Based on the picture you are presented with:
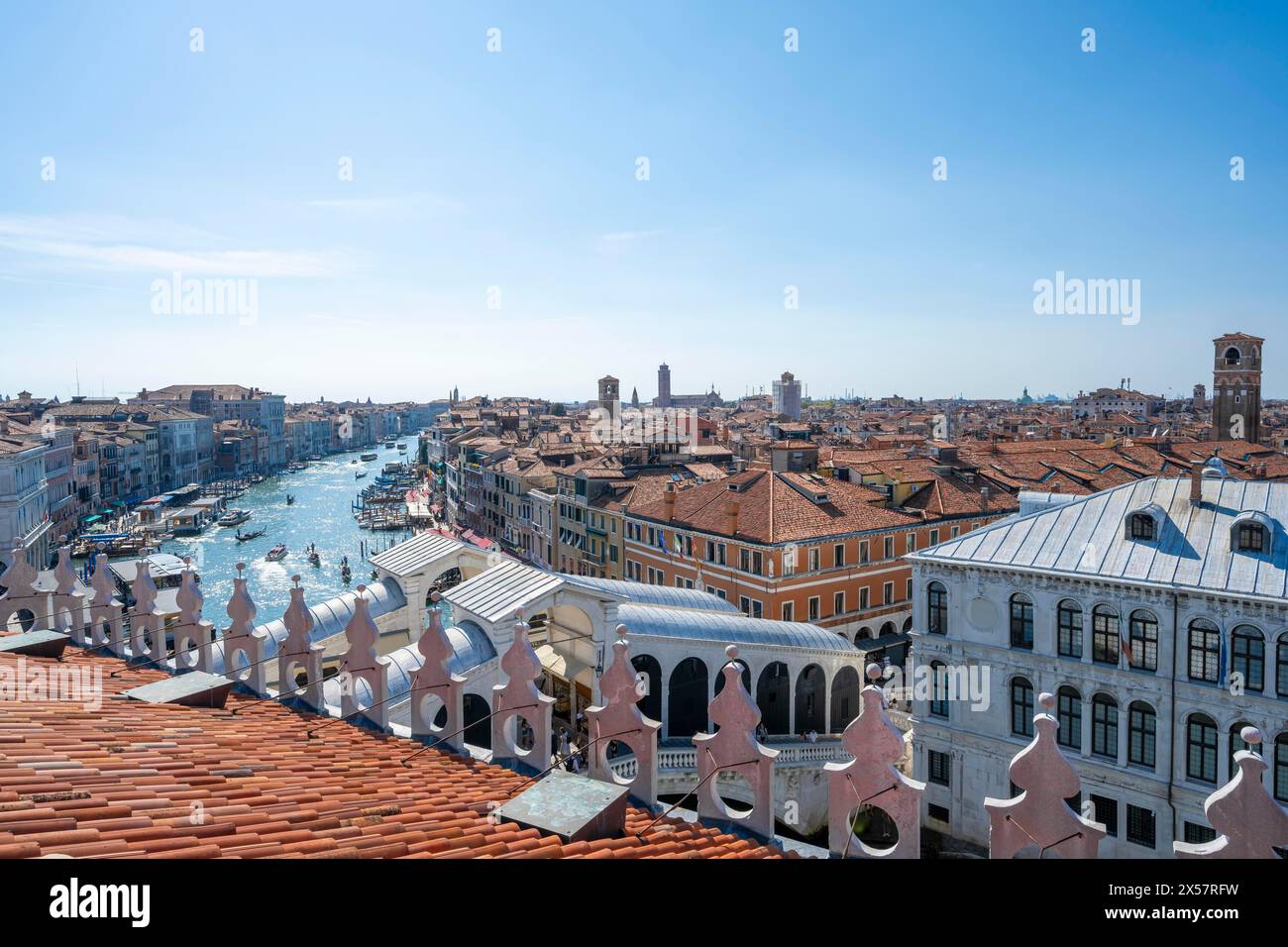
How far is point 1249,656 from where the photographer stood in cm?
1647

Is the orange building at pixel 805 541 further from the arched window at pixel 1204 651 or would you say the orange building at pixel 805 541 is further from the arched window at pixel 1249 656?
the arched window at pixel 1249 656

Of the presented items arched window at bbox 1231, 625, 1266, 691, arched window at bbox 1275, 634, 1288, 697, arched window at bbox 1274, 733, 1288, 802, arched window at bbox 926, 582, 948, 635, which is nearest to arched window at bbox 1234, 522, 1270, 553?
arched window at bbox 1231, 625, 1266, 691

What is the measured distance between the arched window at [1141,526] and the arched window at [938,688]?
5.17 metres

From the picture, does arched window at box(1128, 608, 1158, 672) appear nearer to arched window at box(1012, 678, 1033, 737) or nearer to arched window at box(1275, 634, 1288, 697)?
arched window at box(1275, 634, 1288, 697)

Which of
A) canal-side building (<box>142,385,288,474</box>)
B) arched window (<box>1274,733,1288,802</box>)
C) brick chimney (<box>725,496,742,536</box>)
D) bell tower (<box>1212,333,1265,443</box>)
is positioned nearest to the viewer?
arched window (<box>1274,733,1288,802</box>)

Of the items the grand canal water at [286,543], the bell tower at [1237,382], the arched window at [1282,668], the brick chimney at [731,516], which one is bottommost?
the grand canal water at [286,543]

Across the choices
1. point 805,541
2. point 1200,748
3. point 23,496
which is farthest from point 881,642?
point 23,496

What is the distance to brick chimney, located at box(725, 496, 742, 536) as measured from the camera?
3098 centimetres

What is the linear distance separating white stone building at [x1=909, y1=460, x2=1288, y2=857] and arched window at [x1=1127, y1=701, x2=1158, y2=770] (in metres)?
0.03

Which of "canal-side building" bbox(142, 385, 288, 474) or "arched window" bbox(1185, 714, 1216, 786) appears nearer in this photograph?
"arched window" bbox(1185, 714, 1216, 786)

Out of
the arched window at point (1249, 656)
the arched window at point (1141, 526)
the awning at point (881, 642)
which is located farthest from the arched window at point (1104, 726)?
the awning at point (881, 642)

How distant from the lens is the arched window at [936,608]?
68.1 ft

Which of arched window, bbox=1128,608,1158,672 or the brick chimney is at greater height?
the brick chimney

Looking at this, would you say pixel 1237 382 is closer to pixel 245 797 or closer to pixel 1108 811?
pixel 1108 811
